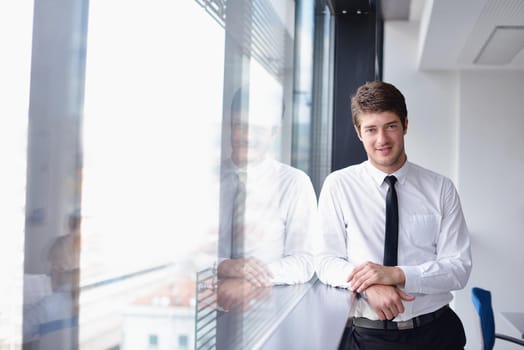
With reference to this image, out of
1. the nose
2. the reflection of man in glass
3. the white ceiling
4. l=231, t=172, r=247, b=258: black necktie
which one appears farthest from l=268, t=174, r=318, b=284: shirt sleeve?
the white ceiling

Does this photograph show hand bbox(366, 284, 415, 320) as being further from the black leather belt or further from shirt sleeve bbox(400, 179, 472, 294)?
the black leather belt

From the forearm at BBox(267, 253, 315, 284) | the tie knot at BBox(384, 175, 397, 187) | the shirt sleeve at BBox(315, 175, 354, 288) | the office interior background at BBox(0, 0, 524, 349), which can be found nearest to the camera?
the office interior background at BBox(0, 0, 524, 349)

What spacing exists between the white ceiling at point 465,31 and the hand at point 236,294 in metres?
2.77

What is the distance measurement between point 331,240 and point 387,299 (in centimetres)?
33

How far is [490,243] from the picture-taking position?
17.2 ft

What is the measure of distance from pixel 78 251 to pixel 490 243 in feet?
17.5

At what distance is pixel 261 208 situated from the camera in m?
1.32

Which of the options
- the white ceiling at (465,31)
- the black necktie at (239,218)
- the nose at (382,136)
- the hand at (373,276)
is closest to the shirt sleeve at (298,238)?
the hand at (373,276)

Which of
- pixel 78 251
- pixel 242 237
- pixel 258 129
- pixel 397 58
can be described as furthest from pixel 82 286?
pixel 397 58

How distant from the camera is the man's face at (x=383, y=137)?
6.31 feet

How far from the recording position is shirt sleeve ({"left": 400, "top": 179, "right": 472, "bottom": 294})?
1.78m

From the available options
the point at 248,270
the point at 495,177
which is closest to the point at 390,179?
the point at 248,270

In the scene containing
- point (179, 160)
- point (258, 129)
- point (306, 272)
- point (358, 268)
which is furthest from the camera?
point (306, 272)

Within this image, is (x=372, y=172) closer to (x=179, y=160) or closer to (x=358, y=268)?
(x=358, y=268)
